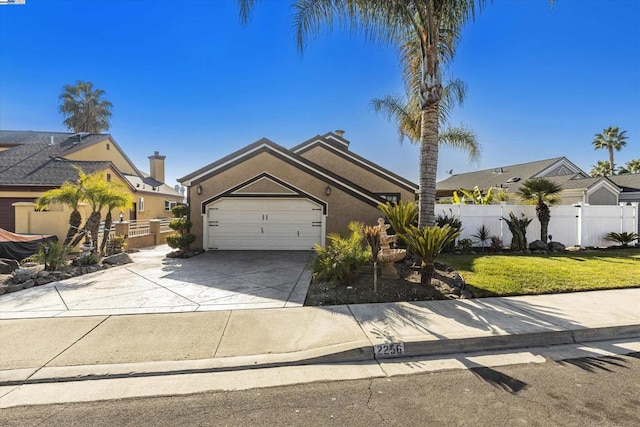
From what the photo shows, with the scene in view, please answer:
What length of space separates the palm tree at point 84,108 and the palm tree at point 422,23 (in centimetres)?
3755

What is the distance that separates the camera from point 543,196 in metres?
11.9

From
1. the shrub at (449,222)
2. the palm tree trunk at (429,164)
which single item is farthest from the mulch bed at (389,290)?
the shrub at (449,222)

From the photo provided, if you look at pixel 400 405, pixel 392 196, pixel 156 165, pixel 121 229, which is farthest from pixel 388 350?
pixel 156 165

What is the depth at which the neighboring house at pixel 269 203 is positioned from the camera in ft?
41.1

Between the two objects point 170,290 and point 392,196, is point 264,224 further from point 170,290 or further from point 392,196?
point 392,196

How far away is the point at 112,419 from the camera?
9.52 ft

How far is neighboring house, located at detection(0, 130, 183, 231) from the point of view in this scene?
15828mm

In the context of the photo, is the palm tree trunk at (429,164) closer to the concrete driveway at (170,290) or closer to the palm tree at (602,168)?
the concrete driveway at (170,290)

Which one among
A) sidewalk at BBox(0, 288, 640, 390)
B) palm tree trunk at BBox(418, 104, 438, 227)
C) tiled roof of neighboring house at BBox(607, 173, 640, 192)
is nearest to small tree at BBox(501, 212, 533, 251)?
sidewalk at BBox(0, 288, 640, 390)

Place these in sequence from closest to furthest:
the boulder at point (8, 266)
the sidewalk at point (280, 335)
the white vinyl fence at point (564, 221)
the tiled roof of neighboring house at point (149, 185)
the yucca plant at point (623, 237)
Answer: the sidewalk at point (280, 335) → the boulder at point (8, 266) → the white vinyl fence at point (564, 221) → the yucca plant at point (623, 237) → the tiled roof of neighboring house at point (149, 185)

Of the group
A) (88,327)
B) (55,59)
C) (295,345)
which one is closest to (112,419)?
(295,345)

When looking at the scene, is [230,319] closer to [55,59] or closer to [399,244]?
[399,244]

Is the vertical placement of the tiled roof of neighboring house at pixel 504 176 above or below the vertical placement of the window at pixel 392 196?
above

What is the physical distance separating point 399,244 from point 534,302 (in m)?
4.96
